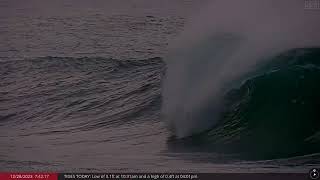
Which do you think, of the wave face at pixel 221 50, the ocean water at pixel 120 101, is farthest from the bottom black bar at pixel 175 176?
the wave face at pixel 221 50

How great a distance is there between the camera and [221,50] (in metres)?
1.75

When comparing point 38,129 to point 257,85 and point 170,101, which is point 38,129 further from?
point 257,85

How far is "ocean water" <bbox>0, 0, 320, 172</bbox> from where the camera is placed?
1.68 meters

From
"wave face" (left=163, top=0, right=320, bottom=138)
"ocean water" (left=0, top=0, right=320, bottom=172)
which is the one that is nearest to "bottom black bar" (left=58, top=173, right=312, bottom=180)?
"ocean water" (left=0, top=0, right=320, bottom=172)

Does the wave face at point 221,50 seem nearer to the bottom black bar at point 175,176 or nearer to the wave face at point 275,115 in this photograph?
the wave face at point 275,115

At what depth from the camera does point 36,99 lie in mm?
1731

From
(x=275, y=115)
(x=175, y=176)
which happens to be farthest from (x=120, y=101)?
(x=275, y=115)

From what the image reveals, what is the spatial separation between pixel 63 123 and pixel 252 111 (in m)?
0.84

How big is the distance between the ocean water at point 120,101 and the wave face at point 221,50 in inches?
1.3

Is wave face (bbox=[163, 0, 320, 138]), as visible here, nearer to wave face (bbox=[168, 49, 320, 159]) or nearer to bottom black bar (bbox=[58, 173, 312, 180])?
wave face (bbox=[168, 49, 320, 159])

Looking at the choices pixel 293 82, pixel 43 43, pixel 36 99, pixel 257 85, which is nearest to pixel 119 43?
pixel 43 43

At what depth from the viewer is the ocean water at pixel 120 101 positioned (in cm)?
168

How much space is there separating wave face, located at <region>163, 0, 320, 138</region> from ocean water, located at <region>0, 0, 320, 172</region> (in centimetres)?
3

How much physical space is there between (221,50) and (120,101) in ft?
1.65
